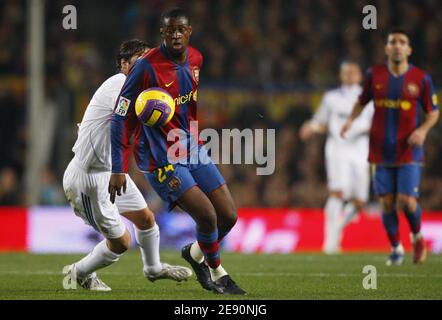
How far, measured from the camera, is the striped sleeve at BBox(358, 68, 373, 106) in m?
11.3

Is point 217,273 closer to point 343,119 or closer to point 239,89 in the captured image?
point 343,119

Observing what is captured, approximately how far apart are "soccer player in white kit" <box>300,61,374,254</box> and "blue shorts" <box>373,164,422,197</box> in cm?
319

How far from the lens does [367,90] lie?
37.1ft

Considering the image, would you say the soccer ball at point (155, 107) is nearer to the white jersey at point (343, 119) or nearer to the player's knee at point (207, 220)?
the player's knee at point (207, 220)

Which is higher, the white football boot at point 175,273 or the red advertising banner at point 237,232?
the white football boot at point 175,273

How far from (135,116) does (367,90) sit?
13.4 ft

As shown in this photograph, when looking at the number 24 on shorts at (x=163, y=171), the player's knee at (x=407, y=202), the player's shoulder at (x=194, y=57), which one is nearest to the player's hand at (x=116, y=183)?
the number 24 on shorts at (x=163, y=171)

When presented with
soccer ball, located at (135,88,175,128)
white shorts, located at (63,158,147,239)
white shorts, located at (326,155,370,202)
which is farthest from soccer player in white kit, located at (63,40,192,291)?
white shorts, located at (326,155,370,202)

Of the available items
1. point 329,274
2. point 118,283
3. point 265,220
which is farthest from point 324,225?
point 118,283

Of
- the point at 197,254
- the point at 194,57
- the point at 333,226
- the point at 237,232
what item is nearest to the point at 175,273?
the point at 197,254

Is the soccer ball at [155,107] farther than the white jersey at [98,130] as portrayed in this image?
No

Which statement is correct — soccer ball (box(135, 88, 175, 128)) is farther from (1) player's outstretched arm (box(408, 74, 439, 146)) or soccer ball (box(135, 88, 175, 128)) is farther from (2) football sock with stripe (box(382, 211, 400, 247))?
(2) football sock with stripe (box(382, 211, 400, 247))

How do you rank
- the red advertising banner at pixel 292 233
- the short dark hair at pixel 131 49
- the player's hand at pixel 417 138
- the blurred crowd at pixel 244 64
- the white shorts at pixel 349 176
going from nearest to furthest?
1. the short dark hair at pixel 131 49
2. the player's hand at pixel 417 138
3. the white shorts at pixel 349 176
4. the red advertising banner at pixel 292 233
5. the blurred crowd at pixel 244 64

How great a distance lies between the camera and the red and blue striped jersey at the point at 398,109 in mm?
11141
